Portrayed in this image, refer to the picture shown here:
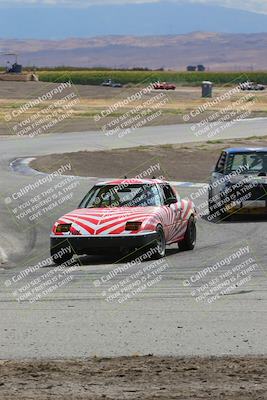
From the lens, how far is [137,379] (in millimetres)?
7250

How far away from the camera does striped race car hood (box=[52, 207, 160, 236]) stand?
15680 mm

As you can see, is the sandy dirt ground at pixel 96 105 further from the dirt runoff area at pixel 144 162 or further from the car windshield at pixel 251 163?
the car windshield at pixel 251 163

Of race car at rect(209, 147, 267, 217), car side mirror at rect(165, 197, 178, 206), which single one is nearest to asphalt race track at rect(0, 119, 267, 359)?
car side mirror at rect(165, 197, 178, 206)

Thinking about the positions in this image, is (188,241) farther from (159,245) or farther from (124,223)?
(124,223)

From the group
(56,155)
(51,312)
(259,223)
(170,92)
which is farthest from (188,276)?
(170,92)

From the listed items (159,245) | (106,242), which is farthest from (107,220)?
(159,245)

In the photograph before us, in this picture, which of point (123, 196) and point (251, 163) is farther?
point (251, 163)

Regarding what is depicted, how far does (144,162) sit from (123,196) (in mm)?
19314

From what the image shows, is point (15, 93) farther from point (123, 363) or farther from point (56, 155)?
point (123, 363)

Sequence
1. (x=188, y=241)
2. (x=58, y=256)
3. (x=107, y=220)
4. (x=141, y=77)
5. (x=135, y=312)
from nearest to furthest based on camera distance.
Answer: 1. (x=135, y=312)
2. (x=58, y=256)
3. (x=107, y=220)
4. (x=188, y=241)
5. (x=141, y=77)

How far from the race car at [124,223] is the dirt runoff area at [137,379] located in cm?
756

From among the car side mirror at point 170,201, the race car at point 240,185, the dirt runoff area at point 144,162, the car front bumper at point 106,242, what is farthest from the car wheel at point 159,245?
the dirt runoff area at point 144,162

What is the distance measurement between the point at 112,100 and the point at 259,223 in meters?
64.7

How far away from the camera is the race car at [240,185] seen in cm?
Answer: 2139
